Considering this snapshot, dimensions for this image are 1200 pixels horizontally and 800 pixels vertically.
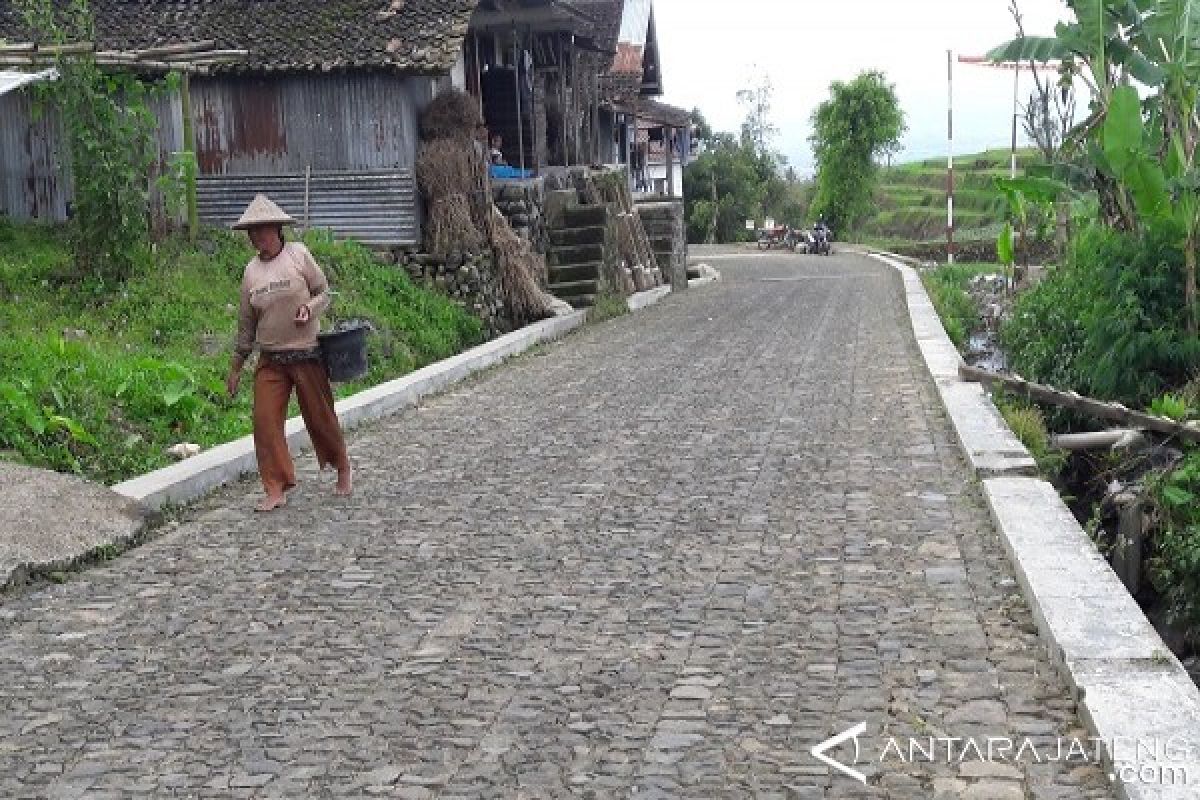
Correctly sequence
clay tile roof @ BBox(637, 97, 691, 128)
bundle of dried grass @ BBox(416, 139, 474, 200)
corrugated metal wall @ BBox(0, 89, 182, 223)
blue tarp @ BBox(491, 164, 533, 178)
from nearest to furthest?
corrugated metal wall @ BBox(0, 89, 182, 223) < bundle of dried grass @ BBox(416, 139, 474, 200) < blue tarp @ BBox(491, 164, 533, 178) < clay tile roof @ BBox(637, 97, 691, 128)

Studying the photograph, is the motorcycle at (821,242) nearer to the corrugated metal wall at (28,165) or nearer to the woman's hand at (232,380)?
the corrugated metal wall at (28,165)

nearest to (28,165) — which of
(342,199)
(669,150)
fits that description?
(342,199)

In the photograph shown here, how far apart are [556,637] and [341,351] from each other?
320 cm

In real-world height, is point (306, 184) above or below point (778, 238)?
above

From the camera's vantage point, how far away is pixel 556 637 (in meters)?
5.48

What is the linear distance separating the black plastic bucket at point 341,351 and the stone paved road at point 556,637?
75cm

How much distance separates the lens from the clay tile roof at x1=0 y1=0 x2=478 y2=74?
17875 millimetres

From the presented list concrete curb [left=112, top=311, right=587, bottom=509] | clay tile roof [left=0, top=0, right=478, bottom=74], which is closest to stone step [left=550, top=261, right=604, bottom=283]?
concrete curb [left=112, top=311, right=587, bottom=509]

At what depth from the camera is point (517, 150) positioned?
82.6ft

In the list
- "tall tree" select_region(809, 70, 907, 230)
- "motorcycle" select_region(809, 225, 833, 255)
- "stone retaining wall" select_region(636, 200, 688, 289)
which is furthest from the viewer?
"tall tree" select_region(809, 70, 907, 230)

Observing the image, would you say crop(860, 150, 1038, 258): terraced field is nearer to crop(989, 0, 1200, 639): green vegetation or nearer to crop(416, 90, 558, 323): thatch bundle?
crop(416, 90, 558, 323): thatch bundle

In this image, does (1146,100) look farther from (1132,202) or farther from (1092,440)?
(1092,440)

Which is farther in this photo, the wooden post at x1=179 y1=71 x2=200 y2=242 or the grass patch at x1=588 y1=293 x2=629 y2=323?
the grass patch at x1=588 y1=293 x2=629 y2=323

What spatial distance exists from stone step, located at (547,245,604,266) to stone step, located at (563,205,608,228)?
80 centimetres
